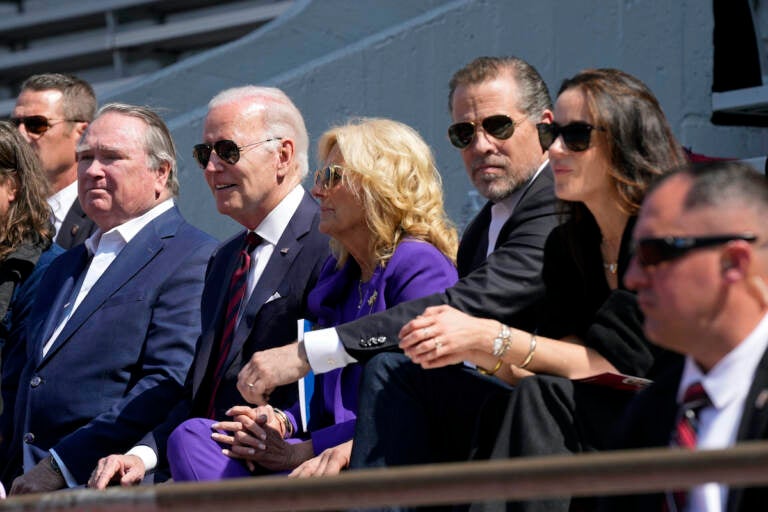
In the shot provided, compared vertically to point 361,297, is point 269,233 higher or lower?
higher

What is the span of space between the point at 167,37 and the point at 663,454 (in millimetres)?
7291

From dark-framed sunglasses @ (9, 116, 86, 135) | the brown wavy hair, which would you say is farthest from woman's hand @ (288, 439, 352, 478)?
dark-framed sunglasses @ (9, 116, 86, 135)

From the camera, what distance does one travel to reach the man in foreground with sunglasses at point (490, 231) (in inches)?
131

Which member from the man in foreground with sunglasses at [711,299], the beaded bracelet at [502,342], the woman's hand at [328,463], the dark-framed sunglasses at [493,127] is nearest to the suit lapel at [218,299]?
the woman's hand at [328,463]

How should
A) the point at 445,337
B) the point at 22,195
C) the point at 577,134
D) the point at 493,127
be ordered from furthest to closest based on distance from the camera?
the point at 22,195 < the point at 493,127 < the point at 577,134 < the point at 445,337

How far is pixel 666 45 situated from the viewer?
18.4 feet

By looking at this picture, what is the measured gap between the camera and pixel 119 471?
3.85 m

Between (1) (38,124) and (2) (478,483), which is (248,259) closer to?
(1) (38,124)

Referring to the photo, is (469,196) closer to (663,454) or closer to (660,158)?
(660,158)

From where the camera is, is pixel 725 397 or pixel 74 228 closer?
pixel 725 397

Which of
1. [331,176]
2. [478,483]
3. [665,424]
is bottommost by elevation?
[665,424]

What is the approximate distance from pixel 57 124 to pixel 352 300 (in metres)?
2.55

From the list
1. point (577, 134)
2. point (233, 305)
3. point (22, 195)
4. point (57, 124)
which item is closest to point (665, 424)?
point (577, 134)

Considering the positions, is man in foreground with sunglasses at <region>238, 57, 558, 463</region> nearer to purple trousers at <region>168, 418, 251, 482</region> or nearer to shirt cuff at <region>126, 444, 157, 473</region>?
purple trousers at <region>168, 418, 251, 482</region>
